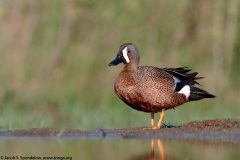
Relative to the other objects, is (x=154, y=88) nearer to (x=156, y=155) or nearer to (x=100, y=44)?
(x=156, y=155)

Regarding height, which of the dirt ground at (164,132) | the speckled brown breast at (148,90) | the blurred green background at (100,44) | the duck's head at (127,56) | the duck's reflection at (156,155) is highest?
the blurred green background at (100,44)

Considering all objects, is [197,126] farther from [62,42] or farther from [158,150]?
[62,42]

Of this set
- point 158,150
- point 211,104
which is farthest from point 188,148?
point 211,104

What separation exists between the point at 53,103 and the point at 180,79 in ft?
9.43

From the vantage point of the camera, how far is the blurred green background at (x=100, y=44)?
11703 mm

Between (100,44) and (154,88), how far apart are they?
10.9 ft

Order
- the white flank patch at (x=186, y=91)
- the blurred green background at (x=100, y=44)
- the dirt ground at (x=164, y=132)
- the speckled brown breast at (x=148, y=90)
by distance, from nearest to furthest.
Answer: the dirt ground at (x=164, y=132) → the speckled brown breast at (x=148, y=90) → the white flank patch at (x=186, y=91) → the blurred green background at (x=100, y=44)

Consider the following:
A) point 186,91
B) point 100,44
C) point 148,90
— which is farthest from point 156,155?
point 100,44

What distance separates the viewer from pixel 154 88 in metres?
8.87

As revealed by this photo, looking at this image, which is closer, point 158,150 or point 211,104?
point 158,150

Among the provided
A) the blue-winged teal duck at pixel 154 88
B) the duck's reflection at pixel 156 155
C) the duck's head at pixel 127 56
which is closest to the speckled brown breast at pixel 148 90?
the blue-winged teal duck at pixel 154 88

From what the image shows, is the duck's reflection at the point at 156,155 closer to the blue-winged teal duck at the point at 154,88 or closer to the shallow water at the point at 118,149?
the shallow water at the point at 118,149

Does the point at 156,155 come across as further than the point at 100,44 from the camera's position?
No

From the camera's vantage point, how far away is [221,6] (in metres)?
12.1
